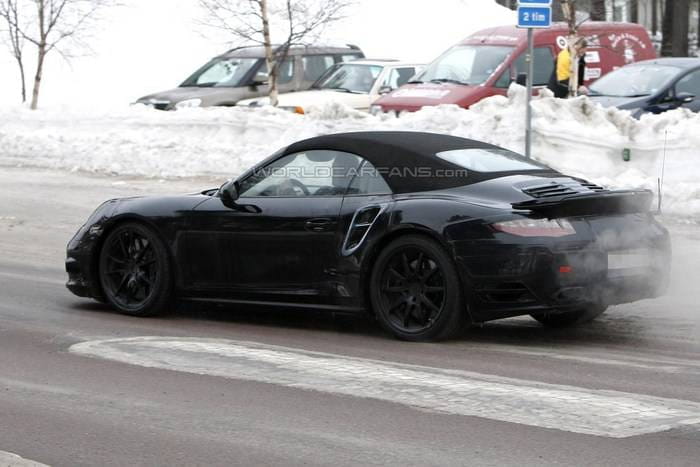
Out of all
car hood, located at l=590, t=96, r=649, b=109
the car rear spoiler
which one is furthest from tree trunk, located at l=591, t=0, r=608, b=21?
the car rear spoiler

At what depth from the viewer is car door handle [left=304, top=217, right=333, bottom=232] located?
7938 mm

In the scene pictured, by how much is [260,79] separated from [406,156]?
55.9ft

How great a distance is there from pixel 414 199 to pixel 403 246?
1.04 feet

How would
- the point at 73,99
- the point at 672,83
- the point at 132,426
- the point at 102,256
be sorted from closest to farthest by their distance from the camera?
the point at 132,426 < the point at 102,256 < the point at 672,83 < the point at 73,99

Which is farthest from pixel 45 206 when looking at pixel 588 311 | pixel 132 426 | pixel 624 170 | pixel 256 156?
pixel 132 426

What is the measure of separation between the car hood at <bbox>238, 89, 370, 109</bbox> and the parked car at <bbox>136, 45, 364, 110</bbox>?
1.15 meters

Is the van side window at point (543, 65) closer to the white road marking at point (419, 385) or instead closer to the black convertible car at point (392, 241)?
the black convertible car at point (392, 241)

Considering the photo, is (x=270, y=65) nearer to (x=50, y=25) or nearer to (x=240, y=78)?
(x=240, y=78)

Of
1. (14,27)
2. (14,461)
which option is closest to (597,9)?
(14,27)

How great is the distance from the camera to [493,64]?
20.3 metres

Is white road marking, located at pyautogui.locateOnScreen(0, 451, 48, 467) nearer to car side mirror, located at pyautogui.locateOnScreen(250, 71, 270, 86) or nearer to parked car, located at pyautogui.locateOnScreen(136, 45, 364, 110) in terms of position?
parked car, located at pyautogui.locateOnScreen(136, 45, 364, 110)

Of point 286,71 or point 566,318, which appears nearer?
point 566,318

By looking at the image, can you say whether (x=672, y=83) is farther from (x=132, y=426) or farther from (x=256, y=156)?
(x=132, y=426)

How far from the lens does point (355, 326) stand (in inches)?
332
